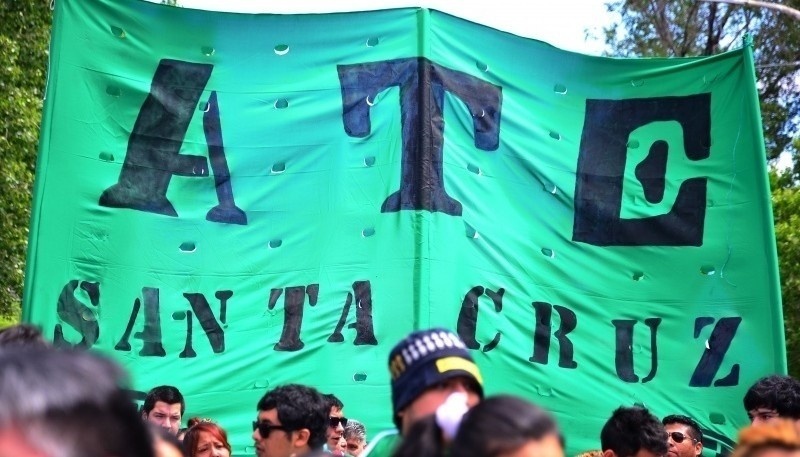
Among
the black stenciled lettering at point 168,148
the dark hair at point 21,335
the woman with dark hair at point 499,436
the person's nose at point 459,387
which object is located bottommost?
the dark hair at point 21,335

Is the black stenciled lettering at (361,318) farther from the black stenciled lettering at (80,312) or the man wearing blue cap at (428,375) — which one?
the man wearing blue cap at (428,375)

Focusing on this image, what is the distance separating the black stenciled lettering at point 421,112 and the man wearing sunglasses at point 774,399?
1868 mm

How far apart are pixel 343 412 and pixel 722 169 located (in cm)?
272

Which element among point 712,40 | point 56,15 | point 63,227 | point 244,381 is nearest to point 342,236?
point 244,381

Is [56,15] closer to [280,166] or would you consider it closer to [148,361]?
[280,166]

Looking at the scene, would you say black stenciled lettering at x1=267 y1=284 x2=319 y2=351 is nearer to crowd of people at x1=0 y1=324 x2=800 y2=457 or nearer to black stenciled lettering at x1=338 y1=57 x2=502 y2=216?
crowd of people at x1=0 y1=324 x2=800 y2=457

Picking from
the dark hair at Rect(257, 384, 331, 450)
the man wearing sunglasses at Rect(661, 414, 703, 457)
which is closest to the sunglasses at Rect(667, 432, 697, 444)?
the man wearing sunglasses at Rect(661, 414, 703, 457)

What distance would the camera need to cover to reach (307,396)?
441 centimetres

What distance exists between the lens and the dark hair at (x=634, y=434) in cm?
461

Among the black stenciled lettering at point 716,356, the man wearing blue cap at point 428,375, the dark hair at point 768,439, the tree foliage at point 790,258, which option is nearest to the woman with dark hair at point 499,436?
the man wearing blue cap at point 428,375

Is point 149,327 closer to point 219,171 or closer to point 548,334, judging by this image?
point 219,171

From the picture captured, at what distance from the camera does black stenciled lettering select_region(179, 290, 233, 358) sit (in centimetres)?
606

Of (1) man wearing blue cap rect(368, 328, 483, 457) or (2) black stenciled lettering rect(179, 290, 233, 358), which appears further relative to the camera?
(2) black stenciled lettering rect(179, 290, 233, 358)

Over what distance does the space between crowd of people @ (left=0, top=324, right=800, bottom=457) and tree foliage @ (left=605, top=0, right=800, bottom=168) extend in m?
18.7
